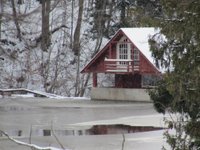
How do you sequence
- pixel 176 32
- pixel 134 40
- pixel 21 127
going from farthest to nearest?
pixel 134 40, pixel 21 127, pixel 176 32

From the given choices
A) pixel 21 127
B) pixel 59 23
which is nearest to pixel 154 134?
pixel 21 127

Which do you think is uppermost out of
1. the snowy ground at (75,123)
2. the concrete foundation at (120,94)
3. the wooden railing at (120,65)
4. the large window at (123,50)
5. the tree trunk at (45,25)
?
the tree trunk at (45,25)

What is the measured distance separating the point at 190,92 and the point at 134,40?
3236 centimetres

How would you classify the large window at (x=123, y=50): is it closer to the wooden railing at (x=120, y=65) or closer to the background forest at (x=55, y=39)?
the wooden railing at (x=120, y=65)

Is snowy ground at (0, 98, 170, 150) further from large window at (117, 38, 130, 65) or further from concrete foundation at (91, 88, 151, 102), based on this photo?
large window at (117, 38, 130, 65)

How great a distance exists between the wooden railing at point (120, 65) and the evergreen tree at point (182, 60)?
102 feet

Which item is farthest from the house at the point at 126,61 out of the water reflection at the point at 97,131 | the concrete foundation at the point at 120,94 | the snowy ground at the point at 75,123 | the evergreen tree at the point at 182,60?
the evergreen tree at the point at 182,60

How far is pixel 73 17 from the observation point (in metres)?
60.3

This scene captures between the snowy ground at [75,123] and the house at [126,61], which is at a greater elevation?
the house at [126,61]

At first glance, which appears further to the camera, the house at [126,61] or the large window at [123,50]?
the large window at [123,50]

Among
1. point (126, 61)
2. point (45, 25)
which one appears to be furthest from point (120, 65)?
point (45, 25)

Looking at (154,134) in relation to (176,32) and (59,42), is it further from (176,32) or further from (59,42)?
(59,42)

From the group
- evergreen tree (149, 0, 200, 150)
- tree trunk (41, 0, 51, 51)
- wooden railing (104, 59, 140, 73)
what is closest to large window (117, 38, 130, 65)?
wooden railing (104, 59, 140, 73)

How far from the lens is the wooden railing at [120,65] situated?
38688mm
